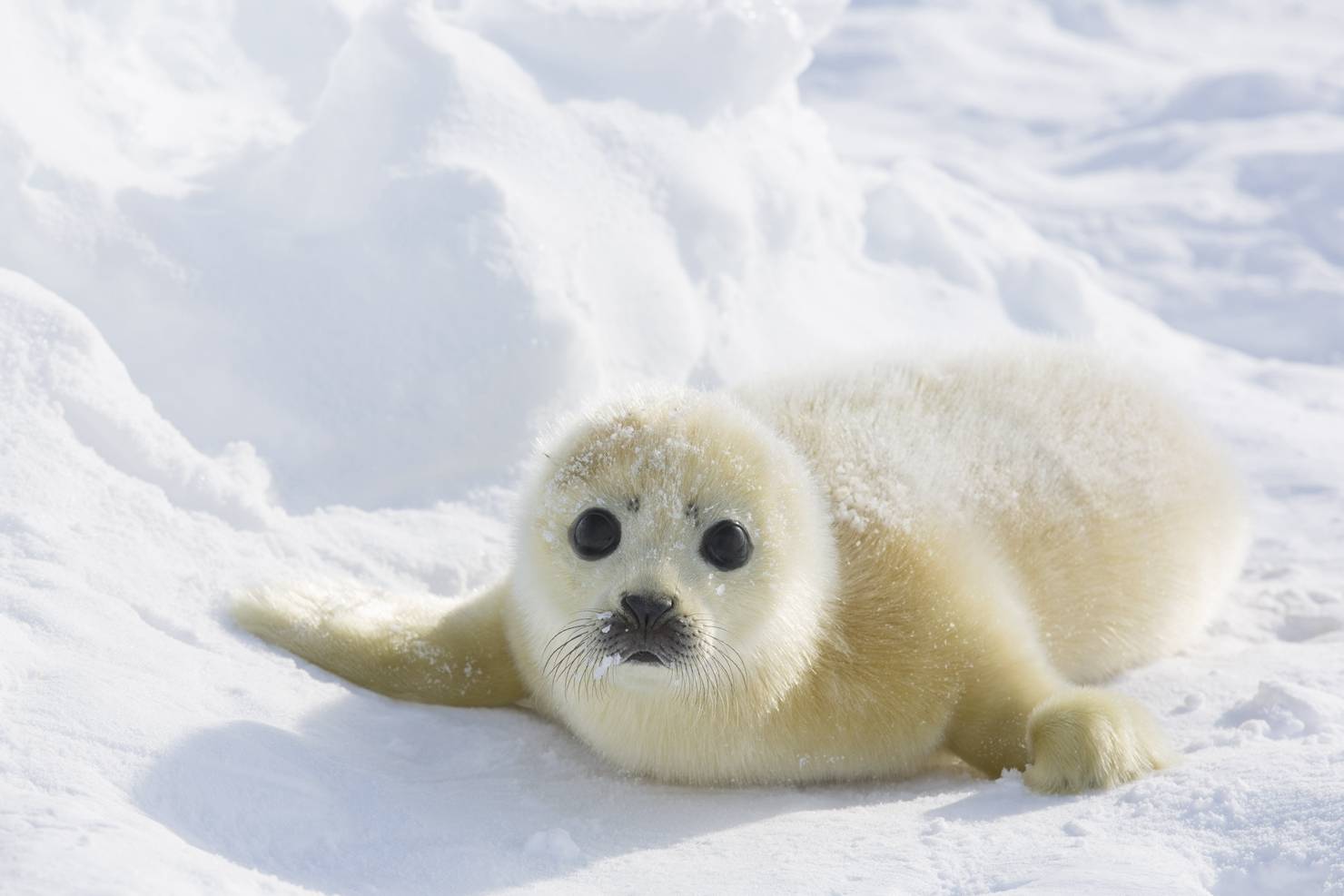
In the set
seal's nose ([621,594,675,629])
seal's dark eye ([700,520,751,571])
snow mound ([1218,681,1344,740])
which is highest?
seal's dark eye ([700,520,751,571])

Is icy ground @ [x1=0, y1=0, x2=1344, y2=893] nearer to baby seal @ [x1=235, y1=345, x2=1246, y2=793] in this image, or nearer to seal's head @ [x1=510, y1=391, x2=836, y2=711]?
baby seal @ [x1=235, y1=345, x2=1246, y2=793]

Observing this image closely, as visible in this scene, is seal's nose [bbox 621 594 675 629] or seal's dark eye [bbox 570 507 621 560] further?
seal's dark eye [bbox 570 507 621 560]

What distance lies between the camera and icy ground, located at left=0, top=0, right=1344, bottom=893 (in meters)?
2.17

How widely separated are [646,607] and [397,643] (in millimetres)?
848

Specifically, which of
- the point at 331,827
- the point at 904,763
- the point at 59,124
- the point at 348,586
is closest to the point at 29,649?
the point at 331,827

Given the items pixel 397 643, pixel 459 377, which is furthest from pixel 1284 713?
pixel 459 377

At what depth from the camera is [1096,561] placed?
129 inches

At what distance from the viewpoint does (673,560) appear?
246 centimetres

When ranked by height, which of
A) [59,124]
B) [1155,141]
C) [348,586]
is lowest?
[348,586]

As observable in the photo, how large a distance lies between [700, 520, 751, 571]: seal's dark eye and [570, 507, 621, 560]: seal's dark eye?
16cm

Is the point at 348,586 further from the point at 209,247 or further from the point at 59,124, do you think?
the point at 59,124

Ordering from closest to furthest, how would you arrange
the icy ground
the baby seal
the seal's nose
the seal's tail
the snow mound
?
the icy ground, the seal's nose, the baby seal, the snow mound, the seal's tail

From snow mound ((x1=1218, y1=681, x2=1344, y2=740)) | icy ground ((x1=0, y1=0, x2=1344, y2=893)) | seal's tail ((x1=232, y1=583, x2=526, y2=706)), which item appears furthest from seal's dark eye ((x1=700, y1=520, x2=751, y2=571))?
snow mound ((x1=1218, y1=681, x2=1344, y2=740))

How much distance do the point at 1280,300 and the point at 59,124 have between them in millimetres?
5254
